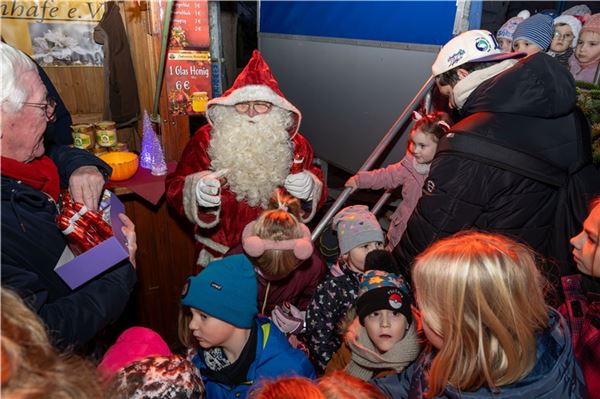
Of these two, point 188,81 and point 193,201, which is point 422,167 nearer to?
point 193,201

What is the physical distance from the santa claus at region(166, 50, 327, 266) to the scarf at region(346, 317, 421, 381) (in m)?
0.93

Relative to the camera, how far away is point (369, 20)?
14.7 ft

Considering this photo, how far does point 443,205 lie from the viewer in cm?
177

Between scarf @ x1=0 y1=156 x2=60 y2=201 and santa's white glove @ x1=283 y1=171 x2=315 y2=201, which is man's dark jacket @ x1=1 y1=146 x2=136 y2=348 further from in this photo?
santa's white glove @ x1=283 y1=171 x2=315 y2=201

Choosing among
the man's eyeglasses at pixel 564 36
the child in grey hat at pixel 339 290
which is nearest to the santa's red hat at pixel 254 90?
the child in grey hat at pixel 339 290

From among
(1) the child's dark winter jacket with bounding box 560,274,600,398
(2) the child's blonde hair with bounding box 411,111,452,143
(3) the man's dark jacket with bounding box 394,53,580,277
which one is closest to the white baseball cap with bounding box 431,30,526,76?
(3) the man's dark jacket with bounding box 394,53,580,277

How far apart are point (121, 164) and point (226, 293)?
5.22ft

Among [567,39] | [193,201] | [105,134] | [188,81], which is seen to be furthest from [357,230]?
[567,39]

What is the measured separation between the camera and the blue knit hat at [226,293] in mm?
1731

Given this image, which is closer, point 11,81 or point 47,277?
point 11,81

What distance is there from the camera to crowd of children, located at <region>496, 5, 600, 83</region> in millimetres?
3402

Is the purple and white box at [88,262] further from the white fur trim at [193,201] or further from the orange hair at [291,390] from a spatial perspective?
the white fur trim at [193,201]

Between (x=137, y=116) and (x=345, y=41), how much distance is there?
2521 millimetres

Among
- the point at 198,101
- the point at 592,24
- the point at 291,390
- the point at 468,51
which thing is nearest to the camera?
the point at 291,390
